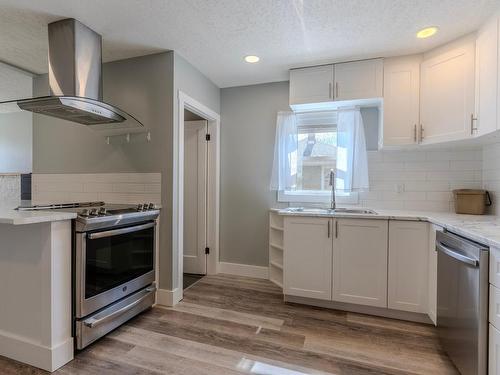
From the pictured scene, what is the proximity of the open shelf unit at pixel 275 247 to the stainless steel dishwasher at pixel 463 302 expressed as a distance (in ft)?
5.01

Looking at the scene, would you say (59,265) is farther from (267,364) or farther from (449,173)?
(449,173)

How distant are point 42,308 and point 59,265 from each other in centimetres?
28

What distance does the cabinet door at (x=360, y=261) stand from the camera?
2.32 meters

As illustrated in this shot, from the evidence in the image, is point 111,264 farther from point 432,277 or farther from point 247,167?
point 432,277

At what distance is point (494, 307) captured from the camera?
133 cm

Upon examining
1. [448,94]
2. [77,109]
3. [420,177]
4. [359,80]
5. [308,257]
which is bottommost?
[308,257]

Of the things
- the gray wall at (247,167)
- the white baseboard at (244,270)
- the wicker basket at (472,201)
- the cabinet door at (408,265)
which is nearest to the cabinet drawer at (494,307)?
the cabinet door at (408,265)

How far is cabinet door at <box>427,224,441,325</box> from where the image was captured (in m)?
2.08

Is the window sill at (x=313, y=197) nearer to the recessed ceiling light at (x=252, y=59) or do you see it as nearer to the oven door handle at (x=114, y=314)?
the recessed ceiling light at (x=252, y=59)

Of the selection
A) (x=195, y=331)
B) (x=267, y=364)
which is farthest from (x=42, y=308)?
(x=267, y=364)

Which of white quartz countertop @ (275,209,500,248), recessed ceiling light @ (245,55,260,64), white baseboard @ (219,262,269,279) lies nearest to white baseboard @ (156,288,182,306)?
white baseboard @ (219,262,269,279)

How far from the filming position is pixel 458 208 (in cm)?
249

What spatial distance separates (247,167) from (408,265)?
2033 mm

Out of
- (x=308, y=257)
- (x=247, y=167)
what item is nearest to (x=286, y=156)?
(x=247, y=167)
